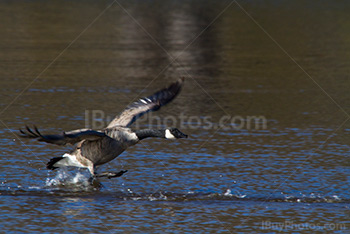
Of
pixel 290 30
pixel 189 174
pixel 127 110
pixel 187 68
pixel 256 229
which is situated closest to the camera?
pixel 256 229

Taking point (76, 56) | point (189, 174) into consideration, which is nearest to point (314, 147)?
point (189, 174)

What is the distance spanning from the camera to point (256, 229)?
9.38m

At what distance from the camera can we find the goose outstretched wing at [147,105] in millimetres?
12734

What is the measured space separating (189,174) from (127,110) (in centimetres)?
181

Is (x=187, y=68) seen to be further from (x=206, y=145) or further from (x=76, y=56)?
(x=206, y=145)

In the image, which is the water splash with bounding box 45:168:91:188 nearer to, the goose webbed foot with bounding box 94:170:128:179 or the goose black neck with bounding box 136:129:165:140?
the goose webbed foot with bounding box 94:170:128:179
